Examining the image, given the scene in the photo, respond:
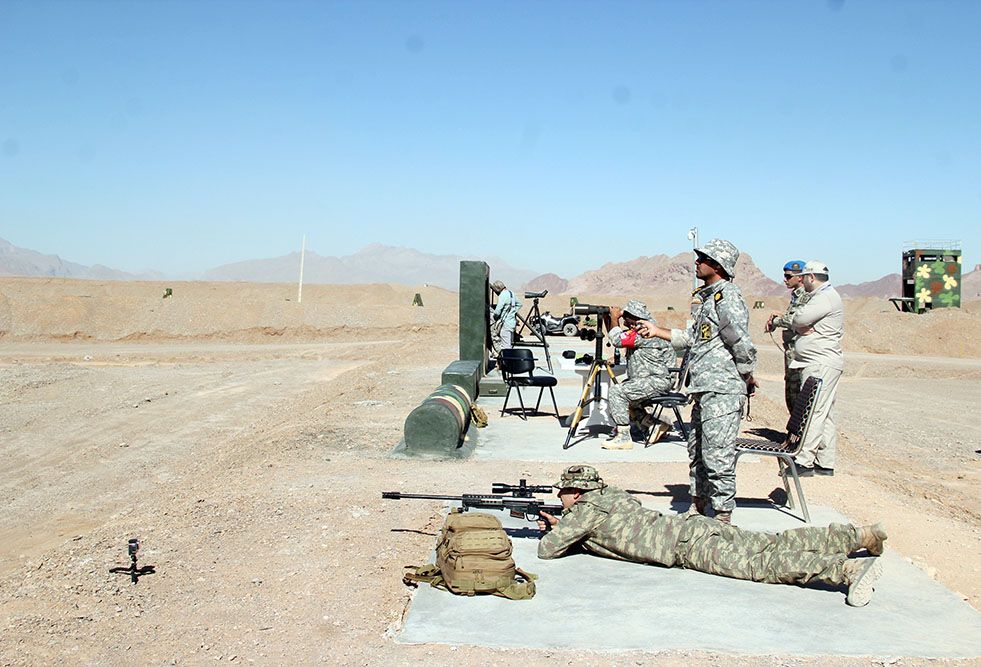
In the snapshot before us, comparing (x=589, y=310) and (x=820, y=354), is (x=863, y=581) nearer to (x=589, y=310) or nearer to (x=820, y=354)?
(x=820, y=354)

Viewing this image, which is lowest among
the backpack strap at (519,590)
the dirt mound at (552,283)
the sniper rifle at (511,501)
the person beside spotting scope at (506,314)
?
the backpack strap at (519,590)

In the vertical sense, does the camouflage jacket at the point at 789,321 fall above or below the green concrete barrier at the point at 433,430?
above

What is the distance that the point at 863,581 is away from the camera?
462 centimetres

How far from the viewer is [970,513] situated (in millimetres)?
7398

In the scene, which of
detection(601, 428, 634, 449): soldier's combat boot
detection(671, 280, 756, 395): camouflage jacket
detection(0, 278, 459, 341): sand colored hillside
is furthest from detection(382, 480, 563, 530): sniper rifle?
detection(0, 278, 459, 341): sand colored hillside

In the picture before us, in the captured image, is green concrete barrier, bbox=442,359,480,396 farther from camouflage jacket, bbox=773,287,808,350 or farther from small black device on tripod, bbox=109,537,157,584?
small black device on tripod, bbox=109,537,157,584

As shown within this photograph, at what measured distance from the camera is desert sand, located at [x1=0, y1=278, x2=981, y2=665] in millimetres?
4488

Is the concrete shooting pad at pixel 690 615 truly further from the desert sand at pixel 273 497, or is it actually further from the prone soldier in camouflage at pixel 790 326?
the prone soldier in camouflage at pixel 790 326

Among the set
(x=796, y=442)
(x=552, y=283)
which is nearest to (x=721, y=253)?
(x=796, y=442)

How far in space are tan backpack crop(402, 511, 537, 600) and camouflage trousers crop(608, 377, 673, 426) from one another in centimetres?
416

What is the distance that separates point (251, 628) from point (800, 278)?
6.23 meters

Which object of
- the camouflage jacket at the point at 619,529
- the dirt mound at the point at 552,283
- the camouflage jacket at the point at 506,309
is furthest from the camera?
the dirt mound at the point at 552,283

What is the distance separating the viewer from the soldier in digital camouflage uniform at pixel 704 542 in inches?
189

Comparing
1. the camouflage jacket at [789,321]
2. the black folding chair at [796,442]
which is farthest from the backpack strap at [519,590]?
the camouflage jacket at [789,321]
